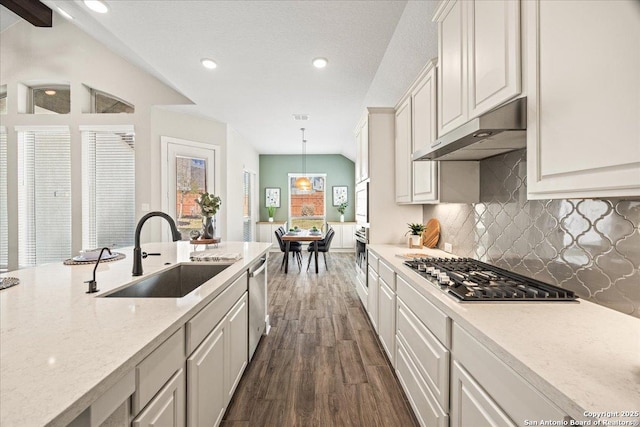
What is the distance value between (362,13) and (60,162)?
16.8 feet

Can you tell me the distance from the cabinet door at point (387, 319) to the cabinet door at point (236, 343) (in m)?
1.07

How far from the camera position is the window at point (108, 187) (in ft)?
14.2

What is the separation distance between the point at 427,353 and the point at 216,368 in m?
1.06

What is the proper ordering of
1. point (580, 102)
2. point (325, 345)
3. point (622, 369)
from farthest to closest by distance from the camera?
point (325, 345) → point (580, 102) → point (622, 369)

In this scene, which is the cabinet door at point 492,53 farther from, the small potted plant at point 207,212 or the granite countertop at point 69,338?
the small potted plant at point 207,212

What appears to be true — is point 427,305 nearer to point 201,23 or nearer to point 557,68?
point 557,68

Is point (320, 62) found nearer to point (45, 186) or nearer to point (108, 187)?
point (108, 187)

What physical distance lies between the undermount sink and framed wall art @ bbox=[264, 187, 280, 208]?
19.9 ft

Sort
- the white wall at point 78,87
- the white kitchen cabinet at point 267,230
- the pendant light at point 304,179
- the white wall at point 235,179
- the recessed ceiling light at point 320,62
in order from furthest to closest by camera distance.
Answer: the white kitchen cabinet at point 267,230
the pendant light at point 304,179
the white wall at point 235,179
the white wall at point 78,87
the recessed ceiling light at point 320,62

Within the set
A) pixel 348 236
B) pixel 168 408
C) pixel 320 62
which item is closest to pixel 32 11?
pixel 320 62

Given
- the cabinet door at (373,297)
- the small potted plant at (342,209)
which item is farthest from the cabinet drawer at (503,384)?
the small potted plant at (342,209)

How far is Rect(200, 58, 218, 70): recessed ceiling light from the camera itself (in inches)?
120

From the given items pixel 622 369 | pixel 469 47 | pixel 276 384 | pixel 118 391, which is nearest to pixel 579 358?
pixel 622 369

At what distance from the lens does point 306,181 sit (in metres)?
6.21
